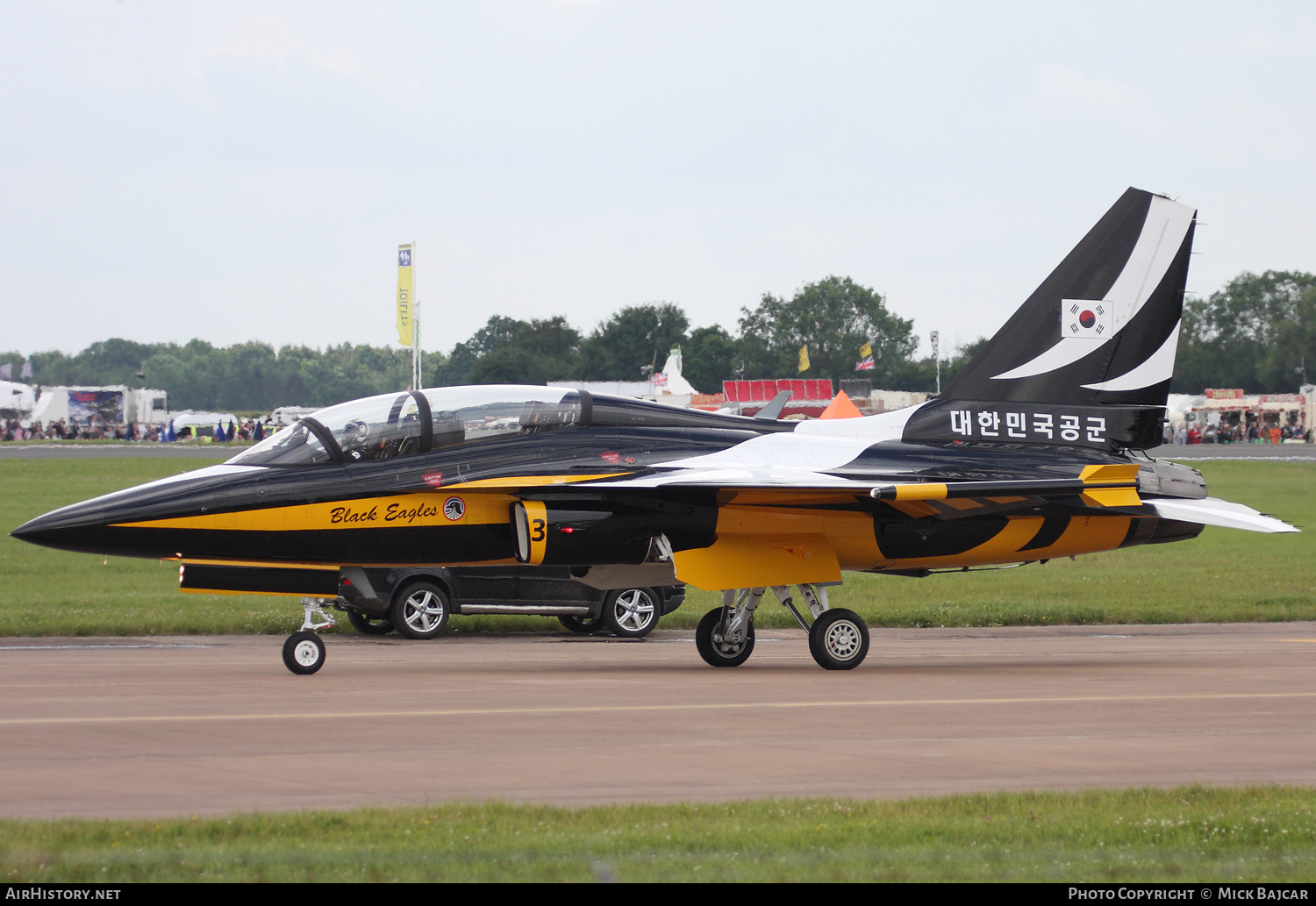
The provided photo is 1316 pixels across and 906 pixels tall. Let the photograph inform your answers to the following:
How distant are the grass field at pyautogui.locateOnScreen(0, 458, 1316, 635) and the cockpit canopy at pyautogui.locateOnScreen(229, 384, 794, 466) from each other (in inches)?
254

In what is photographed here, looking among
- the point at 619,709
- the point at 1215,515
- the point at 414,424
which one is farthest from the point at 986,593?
the point at 619,709

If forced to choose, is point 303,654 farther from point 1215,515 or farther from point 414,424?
point 1215,515

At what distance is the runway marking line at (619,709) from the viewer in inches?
394

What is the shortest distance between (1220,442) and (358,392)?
89029 mm

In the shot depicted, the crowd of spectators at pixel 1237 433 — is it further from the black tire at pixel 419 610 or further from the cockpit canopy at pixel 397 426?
the cockpit canopy at pixel 397 426

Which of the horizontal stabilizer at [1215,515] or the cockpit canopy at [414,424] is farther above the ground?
the cockpit canopy at [414,424]

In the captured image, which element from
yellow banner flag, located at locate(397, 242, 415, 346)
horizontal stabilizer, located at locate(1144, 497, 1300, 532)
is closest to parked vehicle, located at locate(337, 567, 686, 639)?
horizontal stabilizer, located at locate(1144, 497, 1300, 532)

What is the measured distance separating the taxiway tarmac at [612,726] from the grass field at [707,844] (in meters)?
0.56

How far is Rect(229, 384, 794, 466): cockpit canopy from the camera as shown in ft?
43.0

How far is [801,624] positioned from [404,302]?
43374 millimetres

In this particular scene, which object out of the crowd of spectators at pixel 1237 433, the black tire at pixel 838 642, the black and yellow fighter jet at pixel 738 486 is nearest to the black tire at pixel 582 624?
the black and yellow fighter jet at pixel 738 486

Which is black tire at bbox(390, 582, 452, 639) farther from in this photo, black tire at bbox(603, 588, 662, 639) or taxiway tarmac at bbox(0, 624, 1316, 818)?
black tire at bbox(603, 588, 662, 639)

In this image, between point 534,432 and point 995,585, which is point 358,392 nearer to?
point 995,585

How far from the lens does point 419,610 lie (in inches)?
697
